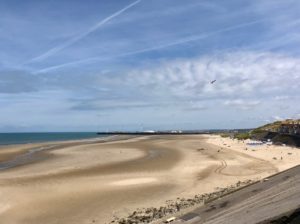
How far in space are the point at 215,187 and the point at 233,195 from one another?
10245 mm

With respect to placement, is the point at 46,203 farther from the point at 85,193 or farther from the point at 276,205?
the point at 276,205

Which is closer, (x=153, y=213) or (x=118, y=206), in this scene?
(x=153, y=213)

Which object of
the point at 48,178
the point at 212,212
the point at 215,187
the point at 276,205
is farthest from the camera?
the point at 48,178

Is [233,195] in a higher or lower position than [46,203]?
higher

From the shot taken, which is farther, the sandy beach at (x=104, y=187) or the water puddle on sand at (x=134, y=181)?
the water puddle on sand at (x=134, y=181)

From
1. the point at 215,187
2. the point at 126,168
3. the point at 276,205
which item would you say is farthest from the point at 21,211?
the point at 126,168

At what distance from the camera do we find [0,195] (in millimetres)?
22859

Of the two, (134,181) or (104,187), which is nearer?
(104,187)

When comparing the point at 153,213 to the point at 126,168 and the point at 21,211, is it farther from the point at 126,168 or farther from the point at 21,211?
the point at 126,168

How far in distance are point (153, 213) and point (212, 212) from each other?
557cm

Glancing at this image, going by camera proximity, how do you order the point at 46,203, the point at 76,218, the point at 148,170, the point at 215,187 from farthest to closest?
the point at 148,170
the point at 215,187
the point at 46,203
the point at 76,218

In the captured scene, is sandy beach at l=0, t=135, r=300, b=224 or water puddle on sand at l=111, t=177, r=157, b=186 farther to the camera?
water puddle on sand at l=111, t=177, r=157, b=186

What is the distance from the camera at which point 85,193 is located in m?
22.5

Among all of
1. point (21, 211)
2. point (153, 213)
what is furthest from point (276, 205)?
point (21, 211)
